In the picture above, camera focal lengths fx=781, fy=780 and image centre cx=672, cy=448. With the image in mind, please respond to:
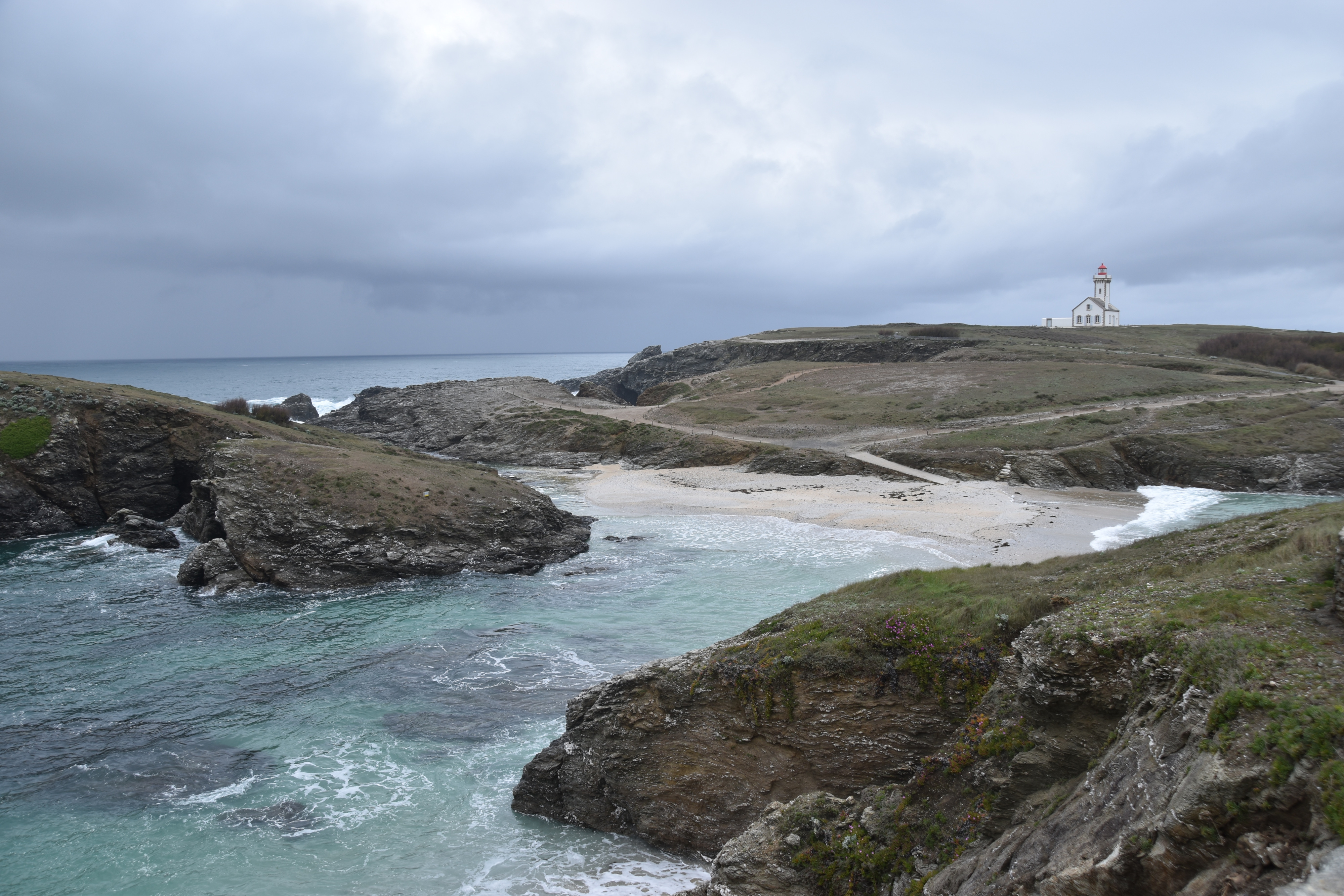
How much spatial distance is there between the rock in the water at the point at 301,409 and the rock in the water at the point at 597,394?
99.6 ft

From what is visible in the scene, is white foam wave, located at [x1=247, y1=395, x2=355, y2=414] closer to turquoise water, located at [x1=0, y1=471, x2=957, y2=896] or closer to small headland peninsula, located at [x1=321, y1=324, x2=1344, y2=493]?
small headland peninsula, located at [x1=321, y1=324, x2=1344, y2=493]

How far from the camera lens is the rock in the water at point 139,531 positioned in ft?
108

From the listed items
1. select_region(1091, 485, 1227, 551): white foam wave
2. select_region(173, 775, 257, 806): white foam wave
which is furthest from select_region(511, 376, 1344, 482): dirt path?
select_region(173, 775, 257, 806): white foam wave

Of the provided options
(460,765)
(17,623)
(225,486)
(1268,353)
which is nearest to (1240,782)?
(460,765)

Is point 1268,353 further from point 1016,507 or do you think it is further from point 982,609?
point 982,609

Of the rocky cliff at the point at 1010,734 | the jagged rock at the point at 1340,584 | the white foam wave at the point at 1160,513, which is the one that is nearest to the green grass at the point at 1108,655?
the rocky cliff at the point at 1010,734

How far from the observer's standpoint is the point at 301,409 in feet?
292

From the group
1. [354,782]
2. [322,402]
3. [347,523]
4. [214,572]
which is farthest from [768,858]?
[322,402]

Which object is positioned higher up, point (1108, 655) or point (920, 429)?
point (920, 429)

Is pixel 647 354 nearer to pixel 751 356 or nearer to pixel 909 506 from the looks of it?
pixel 751 356

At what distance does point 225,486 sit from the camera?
30484 millimetres

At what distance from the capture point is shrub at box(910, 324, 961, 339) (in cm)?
11338

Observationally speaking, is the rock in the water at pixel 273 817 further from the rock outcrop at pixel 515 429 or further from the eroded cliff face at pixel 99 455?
the rock outcrop at pixel 515 429

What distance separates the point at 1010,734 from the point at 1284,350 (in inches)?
4233
